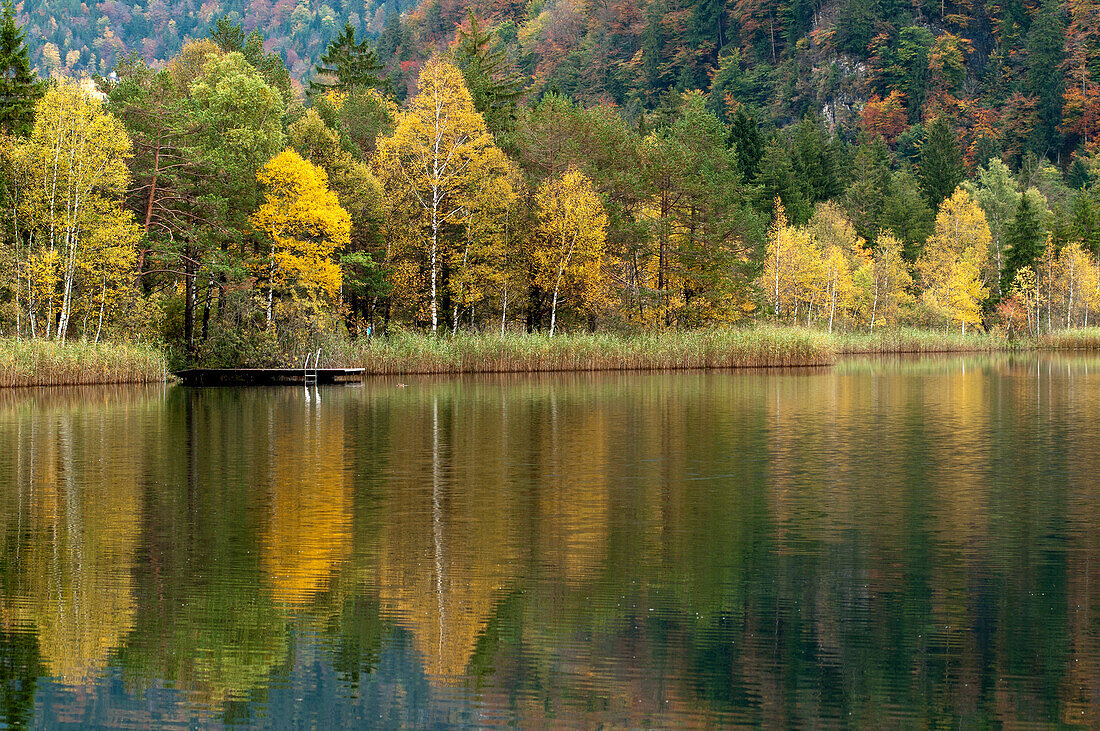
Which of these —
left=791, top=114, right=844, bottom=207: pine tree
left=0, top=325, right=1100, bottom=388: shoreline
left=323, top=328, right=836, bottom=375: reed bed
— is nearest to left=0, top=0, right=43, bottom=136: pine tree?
left=0, top=325, right=1100, bottom=388: shoreline

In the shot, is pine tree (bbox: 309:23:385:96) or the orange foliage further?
the orange foliage

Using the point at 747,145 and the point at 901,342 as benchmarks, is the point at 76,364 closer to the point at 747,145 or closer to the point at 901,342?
the point at 901,342

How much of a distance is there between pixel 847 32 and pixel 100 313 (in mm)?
129323

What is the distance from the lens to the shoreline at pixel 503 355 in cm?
4897

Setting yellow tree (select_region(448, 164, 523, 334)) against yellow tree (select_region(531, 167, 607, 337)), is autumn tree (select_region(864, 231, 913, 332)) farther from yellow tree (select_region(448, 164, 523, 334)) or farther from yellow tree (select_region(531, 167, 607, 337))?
yellow tree (select_region(448, 164, 523, 334))

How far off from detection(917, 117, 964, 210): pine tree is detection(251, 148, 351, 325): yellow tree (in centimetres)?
8123

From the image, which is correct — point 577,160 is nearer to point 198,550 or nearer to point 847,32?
point 198,550

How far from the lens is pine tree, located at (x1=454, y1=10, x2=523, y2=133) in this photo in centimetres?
8475

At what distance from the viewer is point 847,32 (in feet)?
528

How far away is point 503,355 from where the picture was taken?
59375 millimetres

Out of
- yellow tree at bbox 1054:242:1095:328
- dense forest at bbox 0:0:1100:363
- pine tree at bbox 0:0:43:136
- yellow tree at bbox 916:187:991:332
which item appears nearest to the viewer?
dense forest at bbox 0:0:1100:363

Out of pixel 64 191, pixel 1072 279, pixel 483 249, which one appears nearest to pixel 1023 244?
pixel 1072 279

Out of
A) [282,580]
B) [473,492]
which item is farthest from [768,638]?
[473,492]

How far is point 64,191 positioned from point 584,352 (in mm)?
25054
